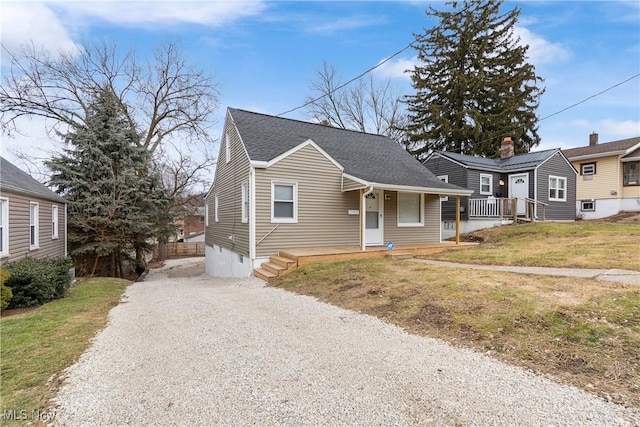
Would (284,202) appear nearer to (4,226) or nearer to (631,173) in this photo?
(4,226)

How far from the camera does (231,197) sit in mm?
13539

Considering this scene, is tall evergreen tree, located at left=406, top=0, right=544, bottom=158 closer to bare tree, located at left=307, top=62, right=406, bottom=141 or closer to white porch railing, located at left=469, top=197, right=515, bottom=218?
bare tree, located at left=307, top=62, right=406, bottom=141

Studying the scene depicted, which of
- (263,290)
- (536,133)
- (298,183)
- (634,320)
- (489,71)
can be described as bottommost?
(263,290)

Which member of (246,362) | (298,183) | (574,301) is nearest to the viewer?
(246,362)

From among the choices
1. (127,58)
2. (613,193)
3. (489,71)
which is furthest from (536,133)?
(127,58)

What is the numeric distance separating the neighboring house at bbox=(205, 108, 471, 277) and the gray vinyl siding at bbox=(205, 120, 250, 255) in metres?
0.04

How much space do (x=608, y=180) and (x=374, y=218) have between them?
18.8 meters

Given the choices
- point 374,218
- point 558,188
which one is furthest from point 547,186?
point 374,218

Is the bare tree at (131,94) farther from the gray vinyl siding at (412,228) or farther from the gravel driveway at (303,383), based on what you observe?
the gravel driveway at (303,383)

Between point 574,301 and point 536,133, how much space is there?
31242 millimetres

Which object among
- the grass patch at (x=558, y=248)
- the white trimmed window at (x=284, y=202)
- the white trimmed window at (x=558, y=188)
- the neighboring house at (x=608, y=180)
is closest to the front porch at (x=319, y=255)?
the grass patch at (x=558, y=248)

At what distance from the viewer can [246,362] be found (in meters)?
3.71

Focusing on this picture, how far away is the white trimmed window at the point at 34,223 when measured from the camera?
33.4 feet

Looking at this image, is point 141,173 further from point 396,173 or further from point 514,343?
point 514,343
